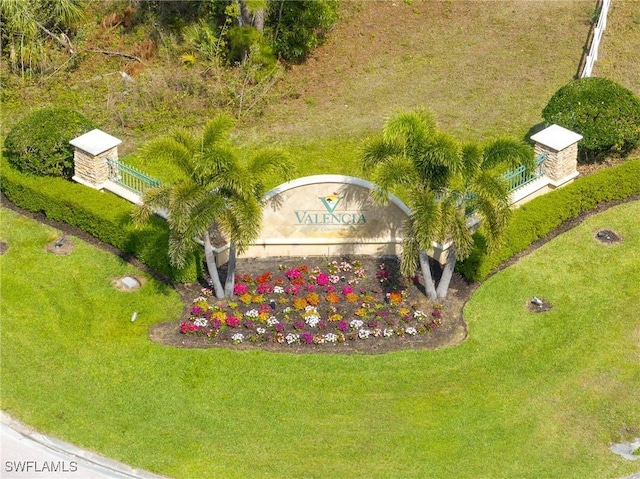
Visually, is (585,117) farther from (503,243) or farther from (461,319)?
(461,319)

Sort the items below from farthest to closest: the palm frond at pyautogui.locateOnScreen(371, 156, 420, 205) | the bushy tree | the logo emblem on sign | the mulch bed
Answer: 1. the bushy tree
2. the logo emblem on sign
3. the mulch bed
4. the palm frond at pyautogui.locateOnScreen(371, 156, 420, 205)

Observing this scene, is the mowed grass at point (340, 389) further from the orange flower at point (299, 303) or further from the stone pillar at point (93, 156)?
the stone pillar at point (93, 156)

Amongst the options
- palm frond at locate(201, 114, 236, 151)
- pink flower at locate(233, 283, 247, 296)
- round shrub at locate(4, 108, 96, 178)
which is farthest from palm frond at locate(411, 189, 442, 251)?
round shrub at locate(4, 108, 96, 178)

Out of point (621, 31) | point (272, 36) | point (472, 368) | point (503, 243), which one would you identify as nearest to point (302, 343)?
point (472, 368)

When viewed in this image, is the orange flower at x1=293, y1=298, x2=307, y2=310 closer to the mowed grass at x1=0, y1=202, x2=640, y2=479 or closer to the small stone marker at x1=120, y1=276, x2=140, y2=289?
the mowed grass at x1=0, y1=202, x2=640, y2=479

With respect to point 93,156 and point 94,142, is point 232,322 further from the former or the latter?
point 94,142
